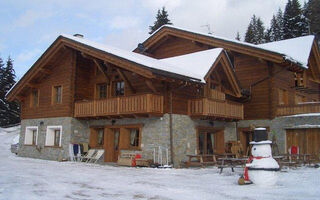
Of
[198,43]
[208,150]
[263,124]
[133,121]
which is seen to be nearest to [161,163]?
[133,121]

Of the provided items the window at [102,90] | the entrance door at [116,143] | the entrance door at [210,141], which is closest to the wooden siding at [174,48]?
the entrance door at [210,141]

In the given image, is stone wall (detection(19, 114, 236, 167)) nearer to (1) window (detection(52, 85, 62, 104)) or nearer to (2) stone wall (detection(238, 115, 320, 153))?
(1) window (detection(52, 85, 62, 104))

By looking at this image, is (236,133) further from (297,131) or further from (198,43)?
(198,43)

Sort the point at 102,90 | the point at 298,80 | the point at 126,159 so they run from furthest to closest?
the point at 298,80
the point at 102,90
the point at 126,159

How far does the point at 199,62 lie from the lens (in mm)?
18172

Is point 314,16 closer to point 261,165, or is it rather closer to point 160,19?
point 160,19

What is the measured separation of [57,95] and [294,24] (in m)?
35.5

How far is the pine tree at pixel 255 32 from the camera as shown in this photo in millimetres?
53763

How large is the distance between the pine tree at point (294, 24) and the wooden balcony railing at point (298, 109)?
27.8m

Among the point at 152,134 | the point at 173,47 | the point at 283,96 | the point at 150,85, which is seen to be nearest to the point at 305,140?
the point at 283,96

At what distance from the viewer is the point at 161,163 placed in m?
15.1

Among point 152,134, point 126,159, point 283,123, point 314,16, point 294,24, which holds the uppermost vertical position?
point 314,16

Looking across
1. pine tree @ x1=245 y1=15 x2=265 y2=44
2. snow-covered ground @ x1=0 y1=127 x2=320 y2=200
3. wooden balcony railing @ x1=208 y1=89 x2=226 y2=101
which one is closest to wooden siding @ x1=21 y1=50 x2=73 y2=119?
wooden balcony railing @ x1=208 y1=89 x2=226 y2=101

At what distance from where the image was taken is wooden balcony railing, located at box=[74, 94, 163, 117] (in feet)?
48.8
